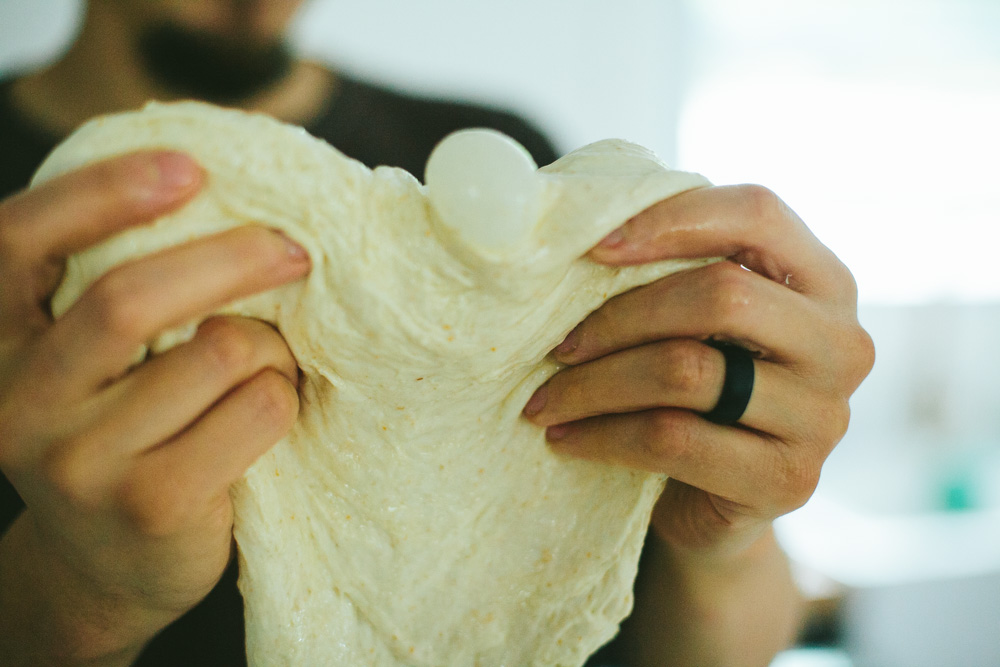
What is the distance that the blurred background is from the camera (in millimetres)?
2125

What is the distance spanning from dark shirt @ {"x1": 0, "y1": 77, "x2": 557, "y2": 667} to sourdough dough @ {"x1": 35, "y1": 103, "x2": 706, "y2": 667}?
0.76ft

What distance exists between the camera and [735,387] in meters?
Result: 0.53

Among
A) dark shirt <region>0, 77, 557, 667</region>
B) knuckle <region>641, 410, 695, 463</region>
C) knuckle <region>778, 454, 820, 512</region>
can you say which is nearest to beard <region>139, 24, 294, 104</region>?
dark shirt <region>0, 77, 557, 667</region>

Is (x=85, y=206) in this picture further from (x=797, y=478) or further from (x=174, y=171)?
(x=797, y=478)

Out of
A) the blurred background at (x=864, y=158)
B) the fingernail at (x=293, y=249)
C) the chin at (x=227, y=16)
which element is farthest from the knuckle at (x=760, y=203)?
the blurred background at (x=864, y=158)

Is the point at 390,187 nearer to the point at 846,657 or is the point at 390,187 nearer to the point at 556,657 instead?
the point at 556,657

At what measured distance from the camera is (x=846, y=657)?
184 cm

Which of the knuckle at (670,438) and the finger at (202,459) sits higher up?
the knuckle at (670,438)

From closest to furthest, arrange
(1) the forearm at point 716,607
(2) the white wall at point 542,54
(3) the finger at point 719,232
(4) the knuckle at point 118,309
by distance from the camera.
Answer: (4) the knuckle at point 118,309
(3) the finger at point 719,232
(1) the forearm at point 716,607
(2) the white wall at point 542,54

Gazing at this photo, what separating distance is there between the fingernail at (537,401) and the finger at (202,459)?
0.27m

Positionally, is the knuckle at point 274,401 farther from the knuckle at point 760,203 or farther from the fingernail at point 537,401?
the knuckle at point 760,203

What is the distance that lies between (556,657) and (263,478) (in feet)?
1.33

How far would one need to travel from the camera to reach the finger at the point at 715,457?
56cm

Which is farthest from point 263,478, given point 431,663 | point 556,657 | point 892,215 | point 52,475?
point 892,215
